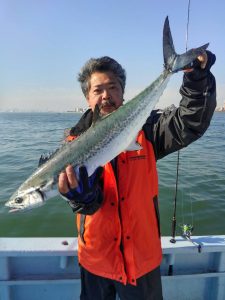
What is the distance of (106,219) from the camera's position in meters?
3.19

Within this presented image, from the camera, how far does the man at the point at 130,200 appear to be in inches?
116

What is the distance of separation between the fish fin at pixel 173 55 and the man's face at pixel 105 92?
0.65 meters

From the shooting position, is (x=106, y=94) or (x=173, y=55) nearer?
(x=173, y=55)

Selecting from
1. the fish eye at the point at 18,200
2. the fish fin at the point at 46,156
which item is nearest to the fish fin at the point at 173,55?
the fish fin at the point at 46,156

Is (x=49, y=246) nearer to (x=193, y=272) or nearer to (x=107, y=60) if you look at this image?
(x=193, y=272)

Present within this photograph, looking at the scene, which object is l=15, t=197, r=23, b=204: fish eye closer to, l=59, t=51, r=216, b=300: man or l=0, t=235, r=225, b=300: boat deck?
l=59, t=51, r=216, b=300: man

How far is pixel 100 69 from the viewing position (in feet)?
11.8

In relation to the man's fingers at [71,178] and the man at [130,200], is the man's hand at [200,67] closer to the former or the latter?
the man at [130,200]

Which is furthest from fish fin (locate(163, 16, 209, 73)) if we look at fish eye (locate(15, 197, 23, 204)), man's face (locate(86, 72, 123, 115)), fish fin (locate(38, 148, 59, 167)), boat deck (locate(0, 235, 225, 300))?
boat deck (locate(0, 235, 225, 300))

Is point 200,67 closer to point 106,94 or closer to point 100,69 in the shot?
point 106,94

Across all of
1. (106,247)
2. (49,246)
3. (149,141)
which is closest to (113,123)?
(149,141)

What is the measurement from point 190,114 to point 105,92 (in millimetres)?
986

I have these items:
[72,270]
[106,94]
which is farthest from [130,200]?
[72,270]

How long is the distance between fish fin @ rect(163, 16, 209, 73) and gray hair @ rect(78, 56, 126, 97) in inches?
26.7
